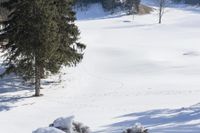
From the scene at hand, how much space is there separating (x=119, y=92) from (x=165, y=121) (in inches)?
532

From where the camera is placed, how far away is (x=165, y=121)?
68.9 ft

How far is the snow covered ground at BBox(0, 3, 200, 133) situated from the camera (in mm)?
23047

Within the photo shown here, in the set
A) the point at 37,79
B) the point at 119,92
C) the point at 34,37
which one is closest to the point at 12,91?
the point at 37,79

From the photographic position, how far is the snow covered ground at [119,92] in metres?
23.0

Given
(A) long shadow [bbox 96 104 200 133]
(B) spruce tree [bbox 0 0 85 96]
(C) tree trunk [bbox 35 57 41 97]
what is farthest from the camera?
(C) tree trunk [bbox 35 57 41 97]

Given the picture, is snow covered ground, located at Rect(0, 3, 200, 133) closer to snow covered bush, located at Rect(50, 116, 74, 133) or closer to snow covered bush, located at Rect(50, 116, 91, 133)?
snow covered bush, located at Rect(50, 116, 91, 133)

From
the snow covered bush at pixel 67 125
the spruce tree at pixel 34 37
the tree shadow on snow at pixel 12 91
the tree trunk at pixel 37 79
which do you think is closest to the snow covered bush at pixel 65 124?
the snow covered bush at pixel 67 125

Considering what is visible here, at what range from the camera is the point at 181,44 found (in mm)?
62938

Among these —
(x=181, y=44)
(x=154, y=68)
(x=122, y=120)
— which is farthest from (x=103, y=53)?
(x=122, y=120)

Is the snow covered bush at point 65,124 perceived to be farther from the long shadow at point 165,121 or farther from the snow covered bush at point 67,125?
the long shadow at point 165,121

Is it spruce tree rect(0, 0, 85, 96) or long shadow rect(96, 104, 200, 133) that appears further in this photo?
spruce tree rect(0, 0, 85, 96)

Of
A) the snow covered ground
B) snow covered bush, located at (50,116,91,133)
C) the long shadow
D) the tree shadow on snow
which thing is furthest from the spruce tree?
snow covered bush, located at (50,116,91,133)

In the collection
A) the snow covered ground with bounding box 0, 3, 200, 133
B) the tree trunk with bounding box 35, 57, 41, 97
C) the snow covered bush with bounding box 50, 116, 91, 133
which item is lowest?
the snow covered ground with bounding box 0, 3, 200, 133

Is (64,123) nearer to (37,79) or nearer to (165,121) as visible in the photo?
(165,121)
